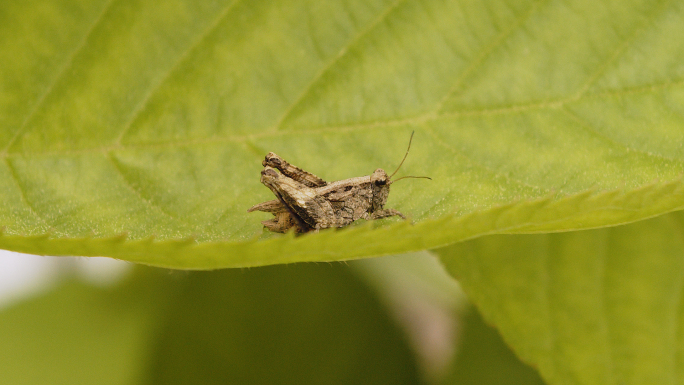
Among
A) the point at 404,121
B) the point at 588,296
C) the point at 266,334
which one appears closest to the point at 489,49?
the point at 404,121

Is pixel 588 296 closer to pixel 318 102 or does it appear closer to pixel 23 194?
pixel 318 102

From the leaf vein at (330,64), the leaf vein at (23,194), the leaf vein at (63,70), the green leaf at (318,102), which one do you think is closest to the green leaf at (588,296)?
the green leaf at (318,102)

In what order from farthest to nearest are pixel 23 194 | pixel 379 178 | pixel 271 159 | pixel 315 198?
pixel 315 198, pixel 379 178, pixel 271 159, pixel 23 194

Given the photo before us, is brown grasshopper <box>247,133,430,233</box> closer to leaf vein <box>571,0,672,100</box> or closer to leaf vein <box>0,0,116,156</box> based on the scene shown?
leaf vein <box>571,0,672,100</box>

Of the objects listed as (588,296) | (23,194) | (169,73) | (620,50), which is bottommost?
(588,296)

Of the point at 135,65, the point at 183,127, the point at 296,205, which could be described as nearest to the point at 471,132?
the point at 296,205

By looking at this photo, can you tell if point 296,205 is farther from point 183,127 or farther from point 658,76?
point 658,76
